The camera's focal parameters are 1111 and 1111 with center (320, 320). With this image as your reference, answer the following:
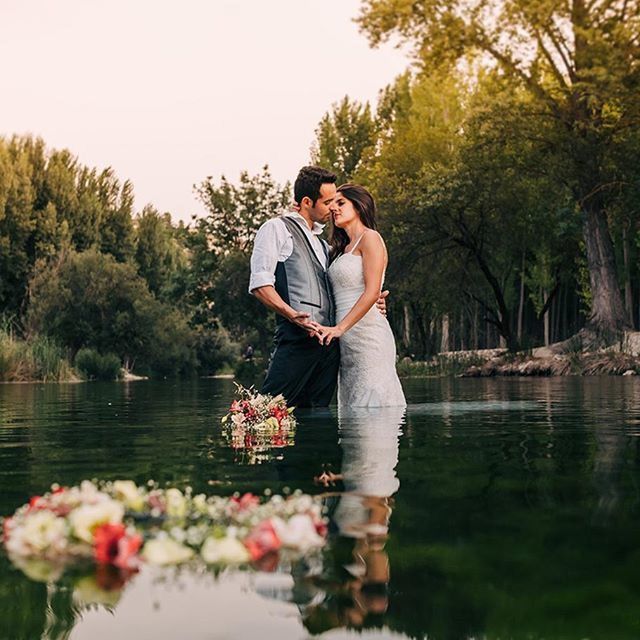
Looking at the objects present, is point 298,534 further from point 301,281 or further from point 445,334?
point 445,334

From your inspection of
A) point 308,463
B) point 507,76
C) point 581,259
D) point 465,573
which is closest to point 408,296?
point 581,259

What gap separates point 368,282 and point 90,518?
613 centimetres

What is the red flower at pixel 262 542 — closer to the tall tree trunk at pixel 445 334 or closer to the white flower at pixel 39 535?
the white flower at pixel 39 535

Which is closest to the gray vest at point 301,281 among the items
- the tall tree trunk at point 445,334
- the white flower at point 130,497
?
the white flower at point 130,497

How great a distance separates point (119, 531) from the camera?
3090mm

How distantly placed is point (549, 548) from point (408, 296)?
43.6 metres

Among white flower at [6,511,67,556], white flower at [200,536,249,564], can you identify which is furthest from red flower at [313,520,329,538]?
white flower at [6,511,67,556]

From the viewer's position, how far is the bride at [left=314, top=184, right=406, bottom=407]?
9148 millimetres

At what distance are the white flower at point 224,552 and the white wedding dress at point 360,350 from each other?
6311 mm

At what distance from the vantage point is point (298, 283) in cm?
902

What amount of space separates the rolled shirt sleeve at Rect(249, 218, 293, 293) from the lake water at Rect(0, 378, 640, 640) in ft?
4.91

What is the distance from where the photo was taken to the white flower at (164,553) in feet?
9.89

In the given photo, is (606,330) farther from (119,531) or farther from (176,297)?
(176,297)

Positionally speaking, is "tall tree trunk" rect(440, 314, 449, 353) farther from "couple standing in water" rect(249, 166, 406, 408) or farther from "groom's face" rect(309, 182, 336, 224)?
A: "groom's face" rect(309, 182, 336, 224)
